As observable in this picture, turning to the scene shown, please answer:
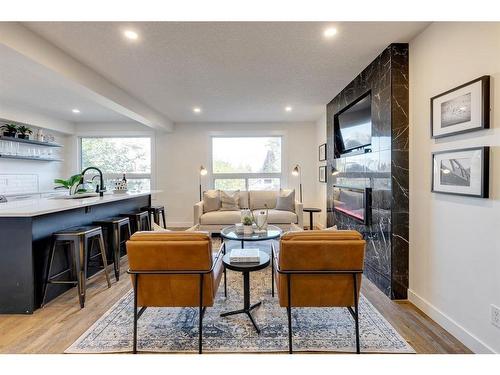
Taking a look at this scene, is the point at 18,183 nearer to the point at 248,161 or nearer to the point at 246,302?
the point at 248,161

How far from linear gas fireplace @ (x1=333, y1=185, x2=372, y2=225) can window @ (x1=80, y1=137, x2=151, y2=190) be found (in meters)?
4.45

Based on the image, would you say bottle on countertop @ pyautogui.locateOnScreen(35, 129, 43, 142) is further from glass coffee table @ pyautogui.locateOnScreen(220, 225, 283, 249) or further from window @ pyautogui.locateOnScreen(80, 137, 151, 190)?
glass coffee table @ pyautogui.locateOnScreen(220, 225, 283, 249)

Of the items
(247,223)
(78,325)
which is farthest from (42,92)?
(247,223)

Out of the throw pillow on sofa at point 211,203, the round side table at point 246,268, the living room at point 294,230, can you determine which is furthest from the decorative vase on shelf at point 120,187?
the round side table at point 246,268

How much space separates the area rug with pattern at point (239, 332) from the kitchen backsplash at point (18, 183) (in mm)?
4216

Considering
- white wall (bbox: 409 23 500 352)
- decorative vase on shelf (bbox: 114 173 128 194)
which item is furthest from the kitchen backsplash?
white wall (bbox: 409 23 500 352)

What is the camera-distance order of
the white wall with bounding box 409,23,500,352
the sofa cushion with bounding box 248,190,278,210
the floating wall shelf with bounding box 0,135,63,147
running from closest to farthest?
the white wall with bounding box 409,23,500,352 → the floating wall shelf with bounding box 0,135,63,147 → the sofa cushion with bounding box 248,190,278,210

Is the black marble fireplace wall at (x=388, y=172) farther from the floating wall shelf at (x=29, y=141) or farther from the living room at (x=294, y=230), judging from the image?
the floating wall shelf at (x=29, y=141)

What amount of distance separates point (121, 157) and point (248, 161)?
3062 mm

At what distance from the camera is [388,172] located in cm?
272

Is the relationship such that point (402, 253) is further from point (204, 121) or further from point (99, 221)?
point (204, 121)

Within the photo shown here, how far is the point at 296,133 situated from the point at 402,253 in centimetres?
429

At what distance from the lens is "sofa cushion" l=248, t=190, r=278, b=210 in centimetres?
568

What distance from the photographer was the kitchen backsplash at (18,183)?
4968mm
